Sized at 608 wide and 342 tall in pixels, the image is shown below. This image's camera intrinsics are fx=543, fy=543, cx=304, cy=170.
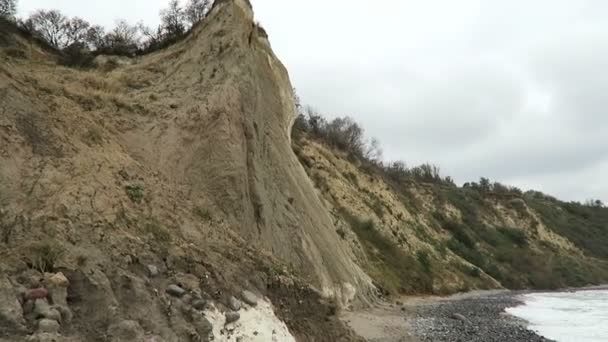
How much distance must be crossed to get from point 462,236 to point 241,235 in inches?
1619

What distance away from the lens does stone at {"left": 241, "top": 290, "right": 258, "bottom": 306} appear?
9188 millimetres

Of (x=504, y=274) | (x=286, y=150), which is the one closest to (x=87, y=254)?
(x=286, y=150)

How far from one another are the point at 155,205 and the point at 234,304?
109 inches

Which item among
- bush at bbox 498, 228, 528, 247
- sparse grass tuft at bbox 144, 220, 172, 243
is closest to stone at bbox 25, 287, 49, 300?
sparse grass tuft at bbox 144, 220, 172, 243

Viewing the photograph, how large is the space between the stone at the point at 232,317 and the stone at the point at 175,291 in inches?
31.1

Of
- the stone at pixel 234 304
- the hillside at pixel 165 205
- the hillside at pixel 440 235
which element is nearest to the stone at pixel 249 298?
the hillside at pixel 165 205

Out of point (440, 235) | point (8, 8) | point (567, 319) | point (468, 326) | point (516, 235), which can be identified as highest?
point (8, 8)

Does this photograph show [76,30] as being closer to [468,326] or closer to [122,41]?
→ [122,41]

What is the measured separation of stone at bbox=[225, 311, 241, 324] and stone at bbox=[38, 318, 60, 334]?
9.10 feet

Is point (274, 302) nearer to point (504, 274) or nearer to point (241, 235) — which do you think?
point (241, 235)

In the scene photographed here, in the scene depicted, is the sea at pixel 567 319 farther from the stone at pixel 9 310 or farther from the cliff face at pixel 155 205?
the stone at pixel 9 310

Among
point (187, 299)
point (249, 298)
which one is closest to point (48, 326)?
point (187, 299)

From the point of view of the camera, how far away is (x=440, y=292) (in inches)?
1361

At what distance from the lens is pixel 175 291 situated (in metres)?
8.23
